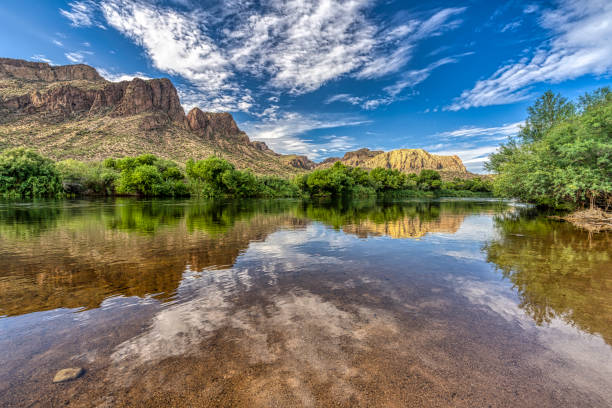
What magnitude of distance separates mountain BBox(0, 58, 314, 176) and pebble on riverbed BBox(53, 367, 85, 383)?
112757mm

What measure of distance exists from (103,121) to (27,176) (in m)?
84.9

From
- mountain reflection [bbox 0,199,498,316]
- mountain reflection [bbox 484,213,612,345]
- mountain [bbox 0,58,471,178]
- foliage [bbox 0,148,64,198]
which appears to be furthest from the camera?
mountain [bbox 0,58,471,178]

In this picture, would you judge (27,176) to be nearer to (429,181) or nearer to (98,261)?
(98,261)

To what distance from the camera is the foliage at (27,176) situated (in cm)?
5431

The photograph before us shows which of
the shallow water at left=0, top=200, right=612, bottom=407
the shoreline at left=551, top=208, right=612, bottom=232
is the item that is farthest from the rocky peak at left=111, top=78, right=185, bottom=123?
the shoreline at left=551, top=208, right=612, bottom=232

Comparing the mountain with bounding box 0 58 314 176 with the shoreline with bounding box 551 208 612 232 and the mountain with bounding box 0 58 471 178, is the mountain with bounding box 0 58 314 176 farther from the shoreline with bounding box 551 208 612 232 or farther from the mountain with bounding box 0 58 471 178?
the shoreline with bounding box 551 208 612 232

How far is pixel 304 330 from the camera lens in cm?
468

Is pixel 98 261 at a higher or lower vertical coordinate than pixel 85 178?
lower

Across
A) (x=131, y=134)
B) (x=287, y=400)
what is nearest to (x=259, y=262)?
(x=287, y=400)

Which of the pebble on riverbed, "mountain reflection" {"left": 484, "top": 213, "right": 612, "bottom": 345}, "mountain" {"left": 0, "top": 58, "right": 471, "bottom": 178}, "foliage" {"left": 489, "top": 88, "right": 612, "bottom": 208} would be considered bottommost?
"mountain reflection" {"left": 484, "top": 213, "right": 612, "bottom": 345}

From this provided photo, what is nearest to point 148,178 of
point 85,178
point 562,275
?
point 85,178

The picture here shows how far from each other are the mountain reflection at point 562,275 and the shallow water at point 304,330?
2.4 inches

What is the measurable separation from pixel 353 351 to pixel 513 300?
15.5ft

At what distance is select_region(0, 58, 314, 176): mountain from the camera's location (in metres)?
97.2
